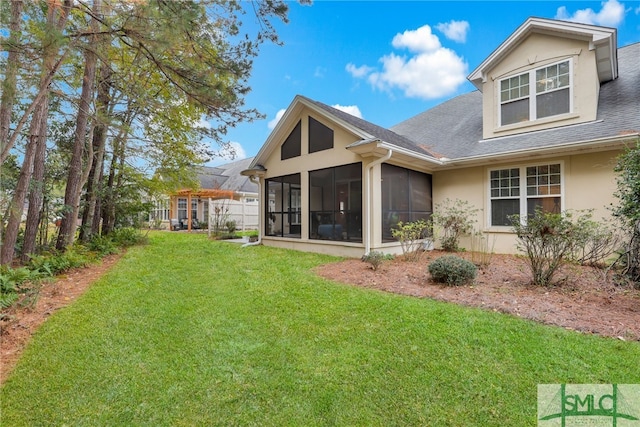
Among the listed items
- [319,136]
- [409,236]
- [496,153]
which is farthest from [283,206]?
[496,153]

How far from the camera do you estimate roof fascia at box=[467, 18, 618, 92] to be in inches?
294

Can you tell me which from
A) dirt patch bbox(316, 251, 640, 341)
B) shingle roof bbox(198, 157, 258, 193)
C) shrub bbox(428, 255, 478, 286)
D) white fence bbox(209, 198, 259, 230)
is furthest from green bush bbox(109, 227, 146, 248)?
shrub bbox(428, 255, 478, 286)

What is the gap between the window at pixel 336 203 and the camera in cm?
839

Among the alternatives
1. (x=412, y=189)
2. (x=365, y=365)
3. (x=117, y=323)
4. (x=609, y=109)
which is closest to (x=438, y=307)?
(x=365, y=365)

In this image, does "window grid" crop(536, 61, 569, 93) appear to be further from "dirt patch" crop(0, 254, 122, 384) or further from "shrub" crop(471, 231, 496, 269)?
"dirt patch" crop(0, 254, 122, 384)

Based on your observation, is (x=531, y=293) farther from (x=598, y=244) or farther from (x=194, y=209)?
(x=194, y=209)

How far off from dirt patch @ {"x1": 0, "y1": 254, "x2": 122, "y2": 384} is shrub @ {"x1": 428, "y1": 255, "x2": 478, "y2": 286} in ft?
19.0

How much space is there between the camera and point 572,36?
7918 mm

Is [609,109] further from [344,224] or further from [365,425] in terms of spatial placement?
[365,425]

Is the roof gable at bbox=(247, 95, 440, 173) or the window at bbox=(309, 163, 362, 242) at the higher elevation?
the roof gable at bbox=(247, 95, 440, 173)

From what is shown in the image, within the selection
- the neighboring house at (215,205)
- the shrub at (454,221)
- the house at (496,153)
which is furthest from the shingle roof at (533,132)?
the neighboring house at (215,205)

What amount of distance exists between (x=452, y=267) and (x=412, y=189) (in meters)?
4.51

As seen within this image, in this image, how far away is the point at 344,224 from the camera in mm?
8656

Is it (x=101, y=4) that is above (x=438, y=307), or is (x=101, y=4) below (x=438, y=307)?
above
